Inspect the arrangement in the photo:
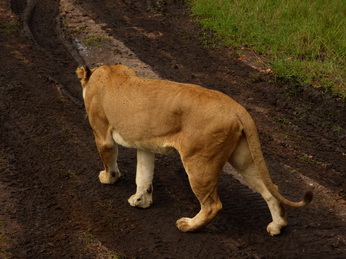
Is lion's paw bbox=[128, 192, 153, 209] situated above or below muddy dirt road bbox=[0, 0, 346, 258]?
above

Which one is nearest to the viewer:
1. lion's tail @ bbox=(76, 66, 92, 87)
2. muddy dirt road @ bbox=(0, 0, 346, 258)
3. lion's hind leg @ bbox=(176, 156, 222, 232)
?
lion's hind leg @ bbox=(176, 156, 222, 232)

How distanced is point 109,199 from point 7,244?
3.93 feet

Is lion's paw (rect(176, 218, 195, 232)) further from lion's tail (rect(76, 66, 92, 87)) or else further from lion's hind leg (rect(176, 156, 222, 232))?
lion's tail (rect(76, 66, 92, 87))

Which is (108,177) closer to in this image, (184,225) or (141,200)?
(141,200)

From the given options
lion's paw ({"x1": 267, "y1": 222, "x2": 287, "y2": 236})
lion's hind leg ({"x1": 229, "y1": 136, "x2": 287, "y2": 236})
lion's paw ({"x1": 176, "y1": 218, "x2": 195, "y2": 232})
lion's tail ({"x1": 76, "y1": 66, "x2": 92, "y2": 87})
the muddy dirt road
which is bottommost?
the muddy dirt road

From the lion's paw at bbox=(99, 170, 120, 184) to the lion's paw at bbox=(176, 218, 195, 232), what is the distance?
1.00 meters

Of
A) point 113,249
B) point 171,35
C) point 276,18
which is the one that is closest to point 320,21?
point 276,18

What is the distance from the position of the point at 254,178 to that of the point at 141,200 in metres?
1.25

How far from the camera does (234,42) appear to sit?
33.6 ft

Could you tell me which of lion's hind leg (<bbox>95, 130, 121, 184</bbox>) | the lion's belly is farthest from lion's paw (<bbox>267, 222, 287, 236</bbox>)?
lion's hind leg (<bbox>95, 130, 121, 184</bbox>)

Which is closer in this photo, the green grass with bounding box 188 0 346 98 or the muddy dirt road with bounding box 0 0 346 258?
the muddy dirt road with bounding box 0 0 346 258

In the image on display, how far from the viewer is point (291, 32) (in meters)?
10.2

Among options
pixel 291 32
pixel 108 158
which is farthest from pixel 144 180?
pixel 291 32

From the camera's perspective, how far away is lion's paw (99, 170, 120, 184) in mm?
6094
